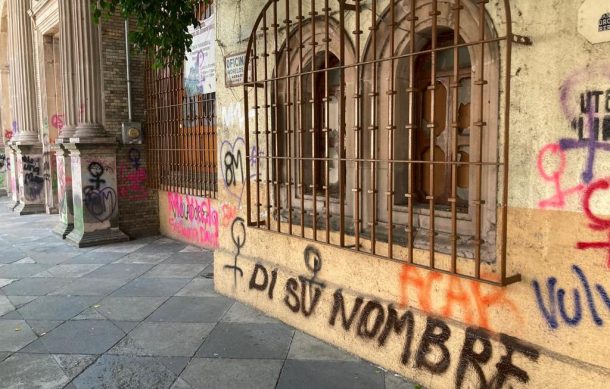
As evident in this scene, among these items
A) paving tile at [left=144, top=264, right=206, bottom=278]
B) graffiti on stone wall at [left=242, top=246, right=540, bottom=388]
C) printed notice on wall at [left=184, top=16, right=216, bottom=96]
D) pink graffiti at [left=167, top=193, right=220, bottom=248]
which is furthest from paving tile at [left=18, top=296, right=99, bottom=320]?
printed notice on wall at [left=184, top=16, right=216, bottom=96]

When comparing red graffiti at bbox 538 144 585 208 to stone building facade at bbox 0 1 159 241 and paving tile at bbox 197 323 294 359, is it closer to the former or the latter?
paving tile at bbox 197 323 294 359

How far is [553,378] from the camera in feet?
9.58

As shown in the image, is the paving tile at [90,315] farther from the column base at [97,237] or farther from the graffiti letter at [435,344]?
the column base at [97,237]

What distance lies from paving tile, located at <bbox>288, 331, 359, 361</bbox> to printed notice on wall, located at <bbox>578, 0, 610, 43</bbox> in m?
2.86

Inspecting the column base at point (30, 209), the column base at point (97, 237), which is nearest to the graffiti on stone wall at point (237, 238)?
the column base at point (97, 237)

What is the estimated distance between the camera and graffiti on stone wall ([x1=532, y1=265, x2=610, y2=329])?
2.74 m

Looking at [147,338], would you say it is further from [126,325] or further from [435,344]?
[435,344]

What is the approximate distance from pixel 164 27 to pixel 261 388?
463 centimetres

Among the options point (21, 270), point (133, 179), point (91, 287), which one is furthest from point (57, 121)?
point (91, 287)

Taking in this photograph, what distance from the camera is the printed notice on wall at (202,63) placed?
788 cm

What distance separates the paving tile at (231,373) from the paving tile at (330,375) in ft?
0.35

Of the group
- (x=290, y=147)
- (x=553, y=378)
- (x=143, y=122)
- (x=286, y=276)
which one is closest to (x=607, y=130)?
(x=553, y=378)

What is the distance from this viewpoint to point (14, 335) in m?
4.77

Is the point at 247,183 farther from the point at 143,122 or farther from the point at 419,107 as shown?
the point at 143,122
